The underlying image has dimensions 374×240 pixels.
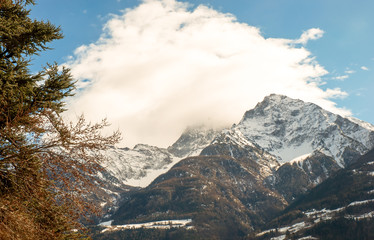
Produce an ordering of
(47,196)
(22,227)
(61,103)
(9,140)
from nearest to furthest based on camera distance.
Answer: (22,227), (9,140), (47,196), (61,103)

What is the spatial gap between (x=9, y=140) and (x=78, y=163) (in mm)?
2479

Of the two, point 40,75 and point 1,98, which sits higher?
point 40,75

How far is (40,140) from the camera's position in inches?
505

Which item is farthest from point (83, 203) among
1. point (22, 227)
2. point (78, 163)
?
point (22, 227)

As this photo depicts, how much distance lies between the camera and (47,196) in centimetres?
1355

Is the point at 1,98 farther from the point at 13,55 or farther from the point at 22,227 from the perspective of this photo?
the point at 22,227

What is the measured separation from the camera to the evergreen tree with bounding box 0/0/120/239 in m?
12.1

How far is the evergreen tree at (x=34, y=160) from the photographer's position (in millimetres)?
12070

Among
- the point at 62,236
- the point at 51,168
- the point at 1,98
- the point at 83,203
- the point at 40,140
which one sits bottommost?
the point at 62,236

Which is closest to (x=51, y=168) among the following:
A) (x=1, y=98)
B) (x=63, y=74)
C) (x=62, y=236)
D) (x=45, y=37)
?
(x=1, y=98)

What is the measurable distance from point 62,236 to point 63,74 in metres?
7.07

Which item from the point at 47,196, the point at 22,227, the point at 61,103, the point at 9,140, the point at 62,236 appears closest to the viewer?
the point at 22,227

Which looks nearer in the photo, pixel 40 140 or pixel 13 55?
pixel 40 140

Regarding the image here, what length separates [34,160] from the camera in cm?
1273
